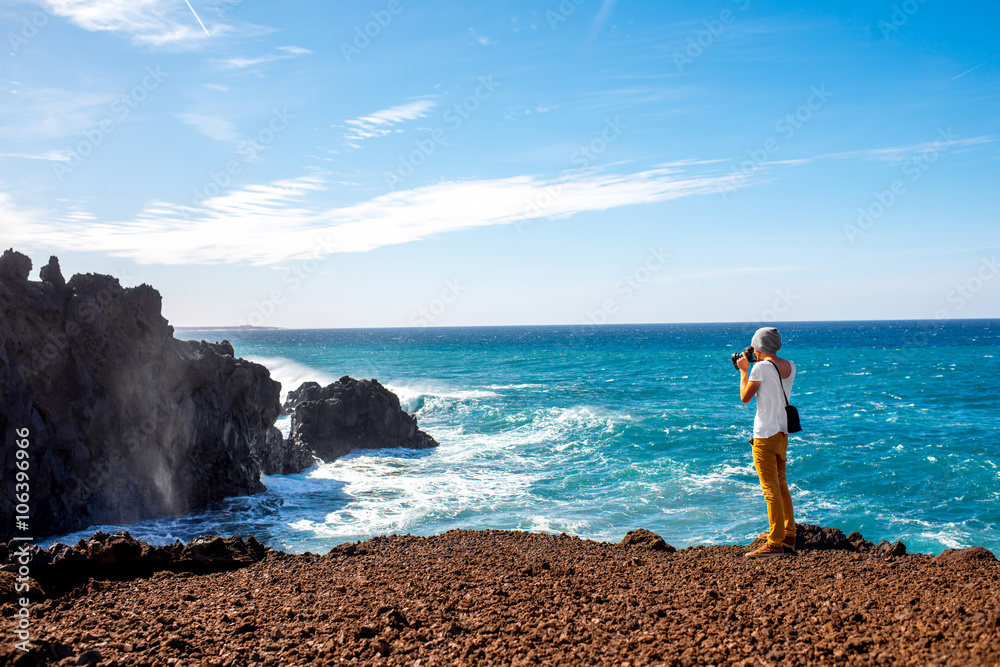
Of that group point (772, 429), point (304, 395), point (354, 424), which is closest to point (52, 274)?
point (354, 424)

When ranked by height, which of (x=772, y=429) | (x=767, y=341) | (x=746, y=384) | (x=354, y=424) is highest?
(x=767, y=341)

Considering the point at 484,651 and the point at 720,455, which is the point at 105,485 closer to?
the point at 484,651

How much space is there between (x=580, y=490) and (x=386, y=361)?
6548 centimetres

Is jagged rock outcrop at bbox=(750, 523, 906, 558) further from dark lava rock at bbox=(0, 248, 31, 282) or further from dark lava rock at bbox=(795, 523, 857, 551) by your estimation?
dark lava rock at bbox=(0, 248, 31, 282)

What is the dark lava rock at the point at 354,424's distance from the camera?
27031mm

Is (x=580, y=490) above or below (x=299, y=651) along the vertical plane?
below

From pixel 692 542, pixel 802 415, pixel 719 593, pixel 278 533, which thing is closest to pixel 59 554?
pixel 719 593

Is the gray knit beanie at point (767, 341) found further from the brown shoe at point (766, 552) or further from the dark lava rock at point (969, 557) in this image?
the dark lava rock at point (969, 557)

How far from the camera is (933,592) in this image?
5.57 meters

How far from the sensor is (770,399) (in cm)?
709

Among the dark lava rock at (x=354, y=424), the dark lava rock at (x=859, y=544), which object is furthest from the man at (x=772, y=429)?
the dark lava rock at (x=354, y=424)

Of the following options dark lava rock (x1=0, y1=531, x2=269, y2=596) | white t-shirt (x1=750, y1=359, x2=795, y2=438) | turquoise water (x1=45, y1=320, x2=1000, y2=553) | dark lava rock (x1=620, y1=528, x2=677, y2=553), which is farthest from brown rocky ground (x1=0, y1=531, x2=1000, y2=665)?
turquoise water (x1=45, y1=320, x2=1000, y2=553)

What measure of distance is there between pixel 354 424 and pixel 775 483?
2325cm

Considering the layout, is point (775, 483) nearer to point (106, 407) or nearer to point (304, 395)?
point (106, 407)
